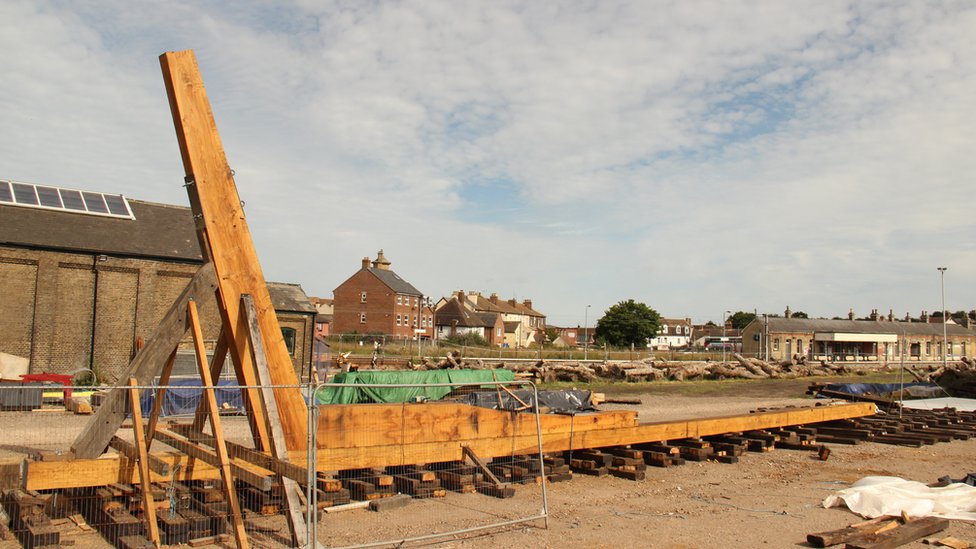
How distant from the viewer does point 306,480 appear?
604 cm

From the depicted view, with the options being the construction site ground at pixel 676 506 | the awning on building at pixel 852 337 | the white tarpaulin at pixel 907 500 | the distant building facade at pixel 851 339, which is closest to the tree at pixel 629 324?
the distant building facade at pixel 851 339

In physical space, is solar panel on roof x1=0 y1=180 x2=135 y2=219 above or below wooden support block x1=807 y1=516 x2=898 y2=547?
above

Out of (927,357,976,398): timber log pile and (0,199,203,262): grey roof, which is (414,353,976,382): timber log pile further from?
(0,199,203,262): grey roof

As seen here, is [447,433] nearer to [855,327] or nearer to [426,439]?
[426,439]

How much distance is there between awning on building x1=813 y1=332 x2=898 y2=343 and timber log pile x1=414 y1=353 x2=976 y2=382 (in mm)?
33629

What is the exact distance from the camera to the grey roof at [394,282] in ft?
237

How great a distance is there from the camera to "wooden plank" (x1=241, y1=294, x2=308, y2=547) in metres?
6.22

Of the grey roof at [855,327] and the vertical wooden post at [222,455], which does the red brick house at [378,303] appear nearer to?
the grey roof at [855,327]

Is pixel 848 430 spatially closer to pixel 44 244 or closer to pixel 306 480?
pixel 306 480

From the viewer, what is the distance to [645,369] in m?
34.8

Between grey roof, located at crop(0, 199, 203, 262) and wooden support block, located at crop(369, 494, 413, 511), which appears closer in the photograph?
wooden support block, located at crop(369, 494, 413, 511)

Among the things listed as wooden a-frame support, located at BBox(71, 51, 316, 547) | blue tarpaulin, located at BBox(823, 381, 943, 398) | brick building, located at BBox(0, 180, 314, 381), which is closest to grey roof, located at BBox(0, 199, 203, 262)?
brick building, located at BBox(0, 180, 314, 381)

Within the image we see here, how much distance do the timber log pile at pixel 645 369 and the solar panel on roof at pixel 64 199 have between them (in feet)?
48.9

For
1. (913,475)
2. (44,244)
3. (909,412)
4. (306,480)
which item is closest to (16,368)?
(44,244)
